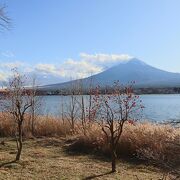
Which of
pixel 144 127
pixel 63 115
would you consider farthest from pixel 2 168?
pixel 63 115

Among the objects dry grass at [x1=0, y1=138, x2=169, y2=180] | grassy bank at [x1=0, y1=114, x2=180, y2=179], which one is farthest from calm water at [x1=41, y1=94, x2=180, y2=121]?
dry grass at [x1=0, y1=138, x2=169, y2=180]

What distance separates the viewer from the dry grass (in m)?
8.29

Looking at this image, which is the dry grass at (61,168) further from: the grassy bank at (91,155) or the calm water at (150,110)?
the calm water at (150,110)

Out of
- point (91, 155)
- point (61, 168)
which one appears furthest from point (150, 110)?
point (61, 168)

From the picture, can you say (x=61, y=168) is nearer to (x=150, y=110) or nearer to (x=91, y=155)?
(x=91, y=155)

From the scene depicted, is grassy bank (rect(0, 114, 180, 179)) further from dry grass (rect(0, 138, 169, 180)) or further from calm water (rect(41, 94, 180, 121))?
calm water (rect(41, 94, 180, 121))

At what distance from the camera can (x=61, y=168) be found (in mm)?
8953

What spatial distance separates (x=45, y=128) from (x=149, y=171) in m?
7.82

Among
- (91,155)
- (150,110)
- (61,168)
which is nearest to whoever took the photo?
(61,168)

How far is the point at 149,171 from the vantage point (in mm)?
9211

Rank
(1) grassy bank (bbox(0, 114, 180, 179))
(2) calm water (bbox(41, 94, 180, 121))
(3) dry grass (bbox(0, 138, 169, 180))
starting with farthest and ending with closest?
1. (2) calm water (bbox(41, 94, 180, 121))
2. (1) grassy bank (bbox(0, 114, 180, 179))
3. (3) dry grass (bbox(0, 138, 169, 180))

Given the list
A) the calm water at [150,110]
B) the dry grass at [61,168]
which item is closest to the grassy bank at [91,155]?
the dry grass at [61,168]

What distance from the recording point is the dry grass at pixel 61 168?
326 inches

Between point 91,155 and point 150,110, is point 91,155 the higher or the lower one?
the lower one
